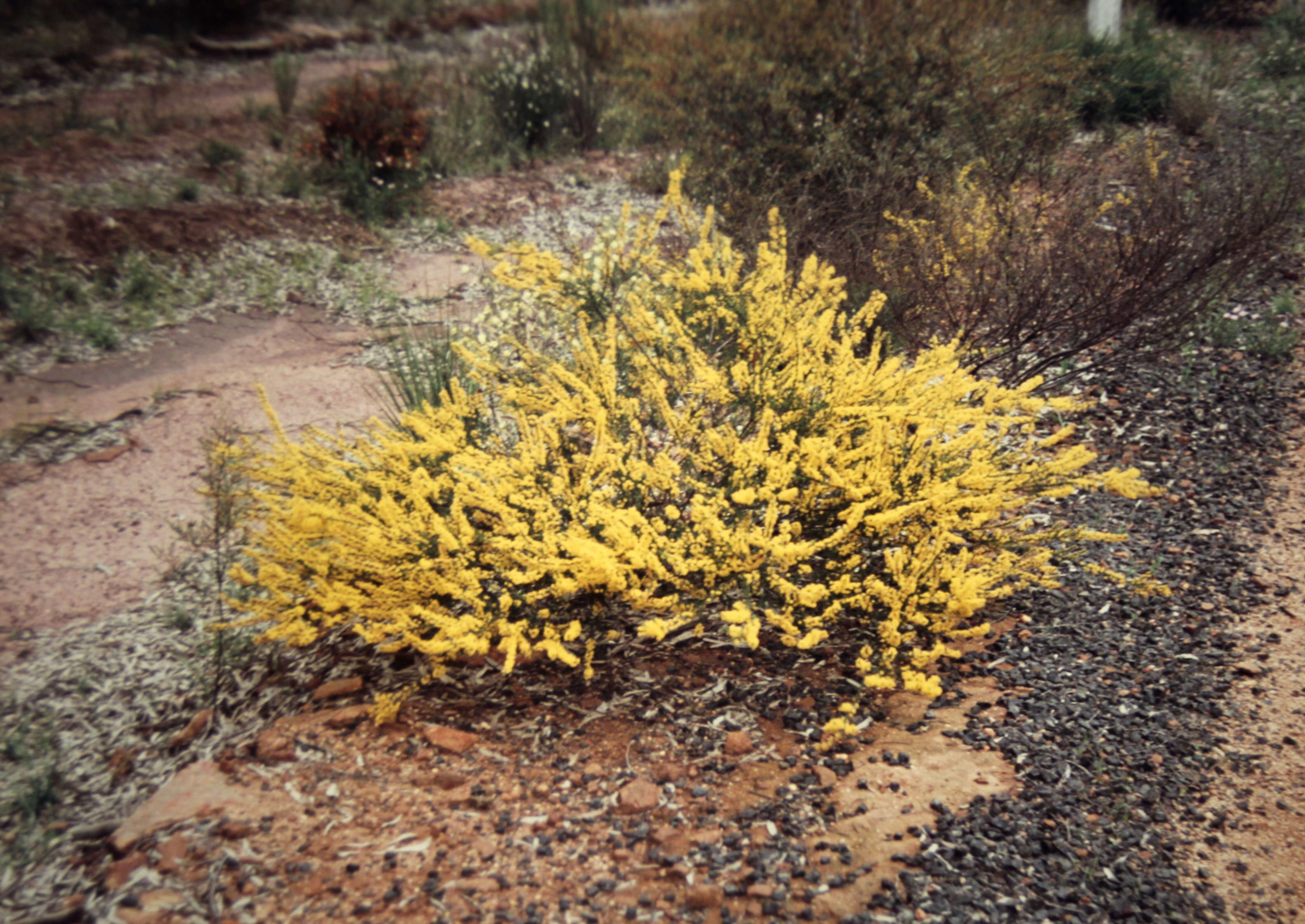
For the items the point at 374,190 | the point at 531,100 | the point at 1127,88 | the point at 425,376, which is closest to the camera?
the point at 425,376

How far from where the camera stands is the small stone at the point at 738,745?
249cm

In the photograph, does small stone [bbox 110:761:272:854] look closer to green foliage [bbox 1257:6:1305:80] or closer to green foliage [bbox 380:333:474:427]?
green foliage [bbox 380:333:474:427]

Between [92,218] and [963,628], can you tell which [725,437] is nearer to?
[963,628]

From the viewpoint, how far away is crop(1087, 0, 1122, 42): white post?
824cm

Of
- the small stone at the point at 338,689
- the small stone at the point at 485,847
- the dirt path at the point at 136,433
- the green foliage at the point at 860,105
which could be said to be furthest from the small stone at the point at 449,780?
the green foliage at the point at 860,105

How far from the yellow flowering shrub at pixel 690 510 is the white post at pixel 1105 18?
281 inches

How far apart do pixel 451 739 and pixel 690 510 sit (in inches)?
46.4

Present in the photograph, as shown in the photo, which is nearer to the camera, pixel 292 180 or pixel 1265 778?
pixel 1265 778

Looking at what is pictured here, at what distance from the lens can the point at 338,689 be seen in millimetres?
2789

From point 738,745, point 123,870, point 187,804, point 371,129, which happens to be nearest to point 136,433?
point 187,804

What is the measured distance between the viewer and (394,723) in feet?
8.52

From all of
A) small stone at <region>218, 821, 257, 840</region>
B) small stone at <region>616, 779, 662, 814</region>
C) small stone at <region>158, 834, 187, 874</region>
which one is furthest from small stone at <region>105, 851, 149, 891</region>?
small stone at <region>616, 779, 662, 814</region>

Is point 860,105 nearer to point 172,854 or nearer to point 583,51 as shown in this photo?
point 583,51

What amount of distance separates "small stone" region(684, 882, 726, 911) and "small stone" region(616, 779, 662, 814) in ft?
0.93
